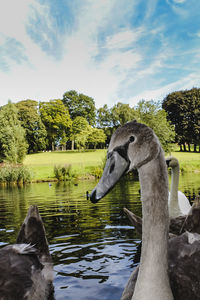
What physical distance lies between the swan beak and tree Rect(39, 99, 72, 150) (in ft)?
254

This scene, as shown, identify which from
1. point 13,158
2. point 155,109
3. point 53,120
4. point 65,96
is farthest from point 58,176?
point 65,96

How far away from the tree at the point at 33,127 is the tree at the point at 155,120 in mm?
32078

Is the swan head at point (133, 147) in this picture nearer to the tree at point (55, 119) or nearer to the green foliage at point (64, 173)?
the green foliage at point (64, 173)

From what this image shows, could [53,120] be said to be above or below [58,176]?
above

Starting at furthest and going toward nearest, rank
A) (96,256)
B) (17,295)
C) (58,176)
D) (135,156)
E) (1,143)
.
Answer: (1,143), (58,176), (96,256), (17,295), (135,156)

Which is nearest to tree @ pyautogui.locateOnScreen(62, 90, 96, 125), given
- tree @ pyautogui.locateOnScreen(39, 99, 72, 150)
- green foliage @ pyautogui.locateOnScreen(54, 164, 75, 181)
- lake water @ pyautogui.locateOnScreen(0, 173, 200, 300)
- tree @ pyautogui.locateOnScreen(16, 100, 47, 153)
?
tree @ pyautogui.locateOnScreen(39, 99, 72, 150)

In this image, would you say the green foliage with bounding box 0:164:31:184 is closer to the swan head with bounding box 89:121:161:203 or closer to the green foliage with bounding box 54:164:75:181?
the green foliage with bounding box 54:164:75:181

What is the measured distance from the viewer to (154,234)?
261 centimetres

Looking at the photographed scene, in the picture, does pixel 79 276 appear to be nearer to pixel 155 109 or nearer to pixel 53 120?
pixel 155 109

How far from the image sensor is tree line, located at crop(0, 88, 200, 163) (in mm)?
53181

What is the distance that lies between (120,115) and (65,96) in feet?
87.5

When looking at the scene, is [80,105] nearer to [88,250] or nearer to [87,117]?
[87,117]

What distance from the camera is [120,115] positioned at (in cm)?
7275

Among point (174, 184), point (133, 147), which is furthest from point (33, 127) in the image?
point (133, 147)
